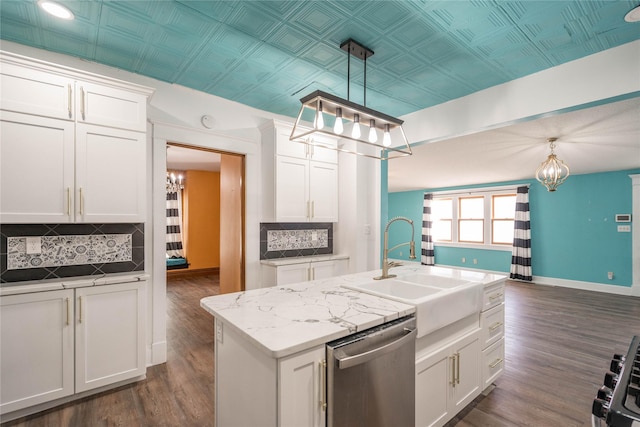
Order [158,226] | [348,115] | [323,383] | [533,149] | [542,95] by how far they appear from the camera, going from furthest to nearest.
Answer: [533,149]
[158,226]
[542,95]
[348,115]
[323,383]

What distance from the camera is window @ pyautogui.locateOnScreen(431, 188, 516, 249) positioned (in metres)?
7.58

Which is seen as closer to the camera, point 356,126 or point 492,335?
point 356,126

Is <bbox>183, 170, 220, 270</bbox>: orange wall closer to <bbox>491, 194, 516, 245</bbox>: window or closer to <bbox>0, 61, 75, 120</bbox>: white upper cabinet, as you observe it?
<bbox>0, 61, 75, 120</bbox>: white upper cabinet

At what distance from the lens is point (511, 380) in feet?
8.45

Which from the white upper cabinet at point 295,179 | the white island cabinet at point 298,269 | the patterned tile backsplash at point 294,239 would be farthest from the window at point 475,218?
the white upper cabinet at point 295,179

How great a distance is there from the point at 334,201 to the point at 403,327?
235cm

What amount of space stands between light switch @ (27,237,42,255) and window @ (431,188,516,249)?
847 cm

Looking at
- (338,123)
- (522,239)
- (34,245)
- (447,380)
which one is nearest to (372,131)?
(338,123)

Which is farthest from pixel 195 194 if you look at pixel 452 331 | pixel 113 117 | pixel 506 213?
pixel 506 213

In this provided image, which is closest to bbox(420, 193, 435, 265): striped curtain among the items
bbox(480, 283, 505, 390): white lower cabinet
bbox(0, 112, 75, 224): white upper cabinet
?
bbox(480, 283, 505, 390): white lower cabinet

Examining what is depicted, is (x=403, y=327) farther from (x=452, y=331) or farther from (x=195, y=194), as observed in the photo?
(x=195, y=194)

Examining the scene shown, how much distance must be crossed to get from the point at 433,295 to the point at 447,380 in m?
0.58

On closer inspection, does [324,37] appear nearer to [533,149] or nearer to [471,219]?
[533,149]

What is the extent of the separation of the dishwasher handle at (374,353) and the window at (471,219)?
24.7 ft
